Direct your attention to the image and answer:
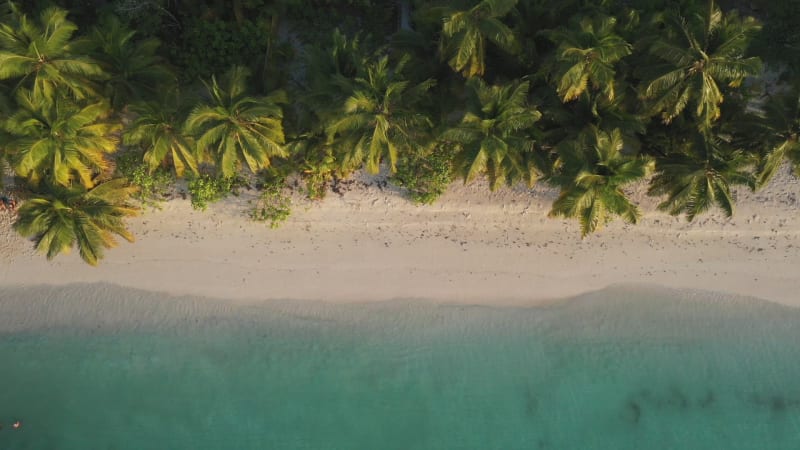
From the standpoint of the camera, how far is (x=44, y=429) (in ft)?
55.9

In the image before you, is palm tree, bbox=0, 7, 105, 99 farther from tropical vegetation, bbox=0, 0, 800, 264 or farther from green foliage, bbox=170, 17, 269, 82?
green foliage, bbox=170, 17, 269, 82

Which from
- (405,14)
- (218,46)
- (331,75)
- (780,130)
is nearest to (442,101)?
(331,75)

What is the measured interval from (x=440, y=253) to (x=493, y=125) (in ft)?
19.1

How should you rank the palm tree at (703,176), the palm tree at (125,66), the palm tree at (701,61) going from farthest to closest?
the palm tree at (125,66), the palm tree at (703,176), the palm tree at (701,61)

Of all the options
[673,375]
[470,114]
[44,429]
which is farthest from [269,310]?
[673,375]

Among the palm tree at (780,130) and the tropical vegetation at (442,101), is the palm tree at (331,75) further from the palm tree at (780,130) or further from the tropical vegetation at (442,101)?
the palm tree at (780,130)

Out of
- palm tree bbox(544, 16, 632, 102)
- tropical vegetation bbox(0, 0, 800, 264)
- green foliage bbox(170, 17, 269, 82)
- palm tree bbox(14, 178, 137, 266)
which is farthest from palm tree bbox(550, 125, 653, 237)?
palm tree bbox(14, 178, 137, 266)

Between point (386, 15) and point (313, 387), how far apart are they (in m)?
11.5

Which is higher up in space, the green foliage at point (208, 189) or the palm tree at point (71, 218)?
the green foliage at point (208, 189)

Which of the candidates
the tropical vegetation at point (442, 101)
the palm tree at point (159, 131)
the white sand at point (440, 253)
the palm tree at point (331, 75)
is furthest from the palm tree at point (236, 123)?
the white sand at point (440, 253)

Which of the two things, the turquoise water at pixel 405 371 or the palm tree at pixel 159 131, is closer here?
the palm tree at pixel 159 131

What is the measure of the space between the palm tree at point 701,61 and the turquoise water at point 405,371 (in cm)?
703

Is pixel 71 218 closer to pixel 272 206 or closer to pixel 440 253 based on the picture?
pixel 272 206

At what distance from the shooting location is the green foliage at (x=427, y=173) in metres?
15.7
